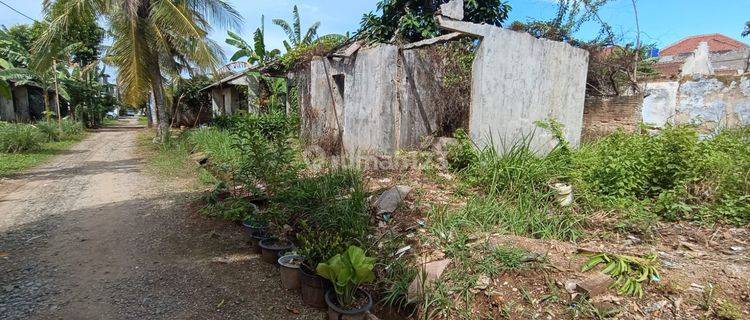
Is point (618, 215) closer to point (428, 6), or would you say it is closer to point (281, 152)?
point (281, 152)

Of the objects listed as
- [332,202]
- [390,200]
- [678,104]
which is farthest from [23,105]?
[678,104]

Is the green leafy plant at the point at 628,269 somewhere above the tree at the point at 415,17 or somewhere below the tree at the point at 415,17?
below

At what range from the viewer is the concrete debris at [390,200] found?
410 cm

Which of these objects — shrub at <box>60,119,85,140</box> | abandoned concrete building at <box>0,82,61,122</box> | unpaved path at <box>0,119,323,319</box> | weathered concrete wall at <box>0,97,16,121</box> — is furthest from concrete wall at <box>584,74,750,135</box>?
weathered concrete wall at <box>0,97,16,121</box>

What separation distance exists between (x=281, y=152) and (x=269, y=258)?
1.49 m

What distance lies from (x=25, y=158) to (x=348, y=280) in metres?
10.3

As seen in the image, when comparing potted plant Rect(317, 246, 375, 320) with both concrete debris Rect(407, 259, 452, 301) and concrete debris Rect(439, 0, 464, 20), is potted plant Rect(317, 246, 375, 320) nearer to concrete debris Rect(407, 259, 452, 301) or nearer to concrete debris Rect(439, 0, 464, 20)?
concrete debris Rect(407, 259, 452, 301)

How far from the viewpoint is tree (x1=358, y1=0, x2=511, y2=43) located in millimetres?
8562

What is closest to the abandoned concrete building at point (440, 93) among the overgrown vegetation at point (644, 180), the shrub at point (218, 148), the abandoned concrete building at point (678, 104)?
the overgrown vegetation at point (644, 180)

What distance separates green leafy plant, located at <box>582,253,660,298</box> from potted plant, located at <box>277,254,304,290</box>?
84.5 inches

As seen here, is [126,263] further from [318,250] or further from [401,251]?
[401,251]

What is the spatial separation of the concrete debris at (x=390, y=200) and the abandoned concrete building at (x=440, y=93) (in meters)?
1.88

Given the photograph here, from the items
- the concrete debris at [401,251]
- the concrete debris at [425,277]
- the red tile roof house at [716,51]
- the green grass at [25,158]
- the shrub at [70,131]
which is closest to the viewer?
the concrete debris at [425,277]

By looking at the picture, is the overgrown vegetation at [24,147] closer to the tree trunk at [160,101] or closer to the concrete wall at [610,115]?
the tree trunk at [160,101]
